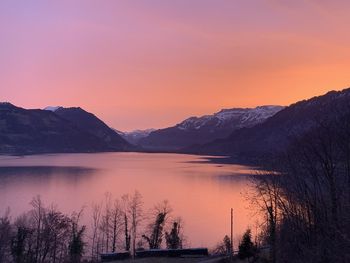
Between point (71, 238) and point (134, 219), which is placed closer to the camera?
point (71, 238)

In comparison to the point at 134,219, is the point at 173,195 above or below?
above

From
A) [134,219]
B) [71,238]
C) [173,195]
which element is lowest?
[71,238]

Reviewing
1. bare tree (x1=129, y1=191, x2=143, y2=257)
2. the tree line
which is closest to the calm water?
the tree line

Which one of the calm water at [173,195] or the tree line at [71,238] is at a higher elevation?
the calm water at [173,195]

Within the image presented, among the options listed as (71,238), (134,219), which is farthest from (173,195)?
(71,238)

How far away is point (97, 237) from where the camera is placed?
119 ft

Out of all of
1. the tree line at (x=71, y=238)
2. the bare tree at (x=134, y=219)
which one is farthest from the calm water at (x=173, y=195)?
the bare tree at (x=134, y=219)

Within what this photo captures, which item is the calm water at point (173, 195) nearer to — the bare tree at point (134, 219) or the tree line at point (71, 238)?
the tree line at point (71, 238)

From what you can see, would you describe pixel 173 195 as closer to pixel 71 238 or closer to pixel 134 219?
pixel 134 219

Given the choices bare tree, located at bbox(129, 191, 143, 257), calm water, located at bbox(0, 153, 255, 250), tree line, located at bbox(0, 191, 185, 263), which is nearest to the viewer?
tree line, located at bbox(0, 191, 185, 263)

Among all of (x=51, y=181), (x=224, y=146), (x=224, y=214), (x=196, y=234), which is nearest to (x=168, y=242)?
(x=196, y=234)

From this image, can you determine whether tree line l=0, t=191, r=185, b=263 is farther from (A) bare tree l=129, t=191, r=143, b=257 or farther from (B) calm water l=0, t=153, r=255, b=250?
(B) calm water l=0, t=153, r=255, b=250

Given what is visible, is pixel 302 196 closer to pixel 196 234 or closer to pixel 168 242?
pixel 168 242

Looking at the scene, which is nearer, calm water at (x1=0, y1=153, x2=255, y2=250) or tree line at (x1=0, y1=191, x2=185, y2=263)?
tree line at (x1=0, y1=191, x2=185, y2=263)
